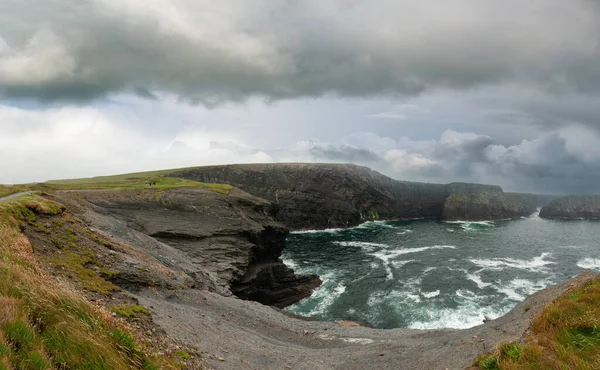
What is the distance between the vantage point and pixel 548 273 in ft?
187

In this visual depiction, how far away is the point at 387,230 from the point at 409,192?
180 feet

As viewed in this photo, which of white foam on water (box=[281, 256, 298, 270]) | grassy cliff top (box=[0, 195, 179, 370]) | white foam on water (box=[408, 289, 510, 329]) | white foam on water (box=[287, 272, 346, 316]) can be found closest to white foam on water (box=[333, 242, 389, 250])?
white foam on water (box=[281, 256, 298, 270])

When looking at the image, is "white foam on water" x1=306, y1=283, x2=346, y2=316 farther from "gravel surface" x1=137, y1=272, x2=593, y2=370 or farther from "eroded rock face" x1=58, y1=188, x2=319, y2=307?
"gravel surface" x1=137, y1=272, x2=593, y2=370

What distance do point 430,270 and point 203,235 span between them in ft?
135

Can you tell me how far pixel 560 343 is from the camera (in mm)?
10727

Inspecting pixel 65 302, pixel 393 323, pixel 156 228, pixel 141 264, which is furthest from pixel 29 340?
pixel 156 228

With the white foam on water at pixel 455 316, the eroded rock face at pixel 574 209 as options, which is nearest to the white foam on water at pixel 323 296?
the white foam on water at pixel 455 316

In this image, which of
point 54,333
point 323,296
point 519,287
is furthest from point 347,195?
point 54,333

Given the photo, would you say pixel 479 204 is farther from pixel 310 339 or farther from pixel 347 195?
pixel 310 339

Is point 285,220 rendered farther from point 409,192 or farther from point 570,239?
point 570,239

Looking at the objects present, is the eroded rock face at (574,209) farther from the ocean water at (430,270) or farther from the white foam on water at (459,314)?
the white foam on water at (459,314)

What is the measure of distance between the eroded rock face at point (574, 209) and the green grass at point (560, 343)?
7487 inches

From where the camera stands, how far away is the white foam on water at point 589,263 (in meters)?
61.5

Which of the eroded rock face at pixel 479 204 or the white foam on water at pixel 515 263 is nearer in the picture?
the white foam on water at pixel 515 263
